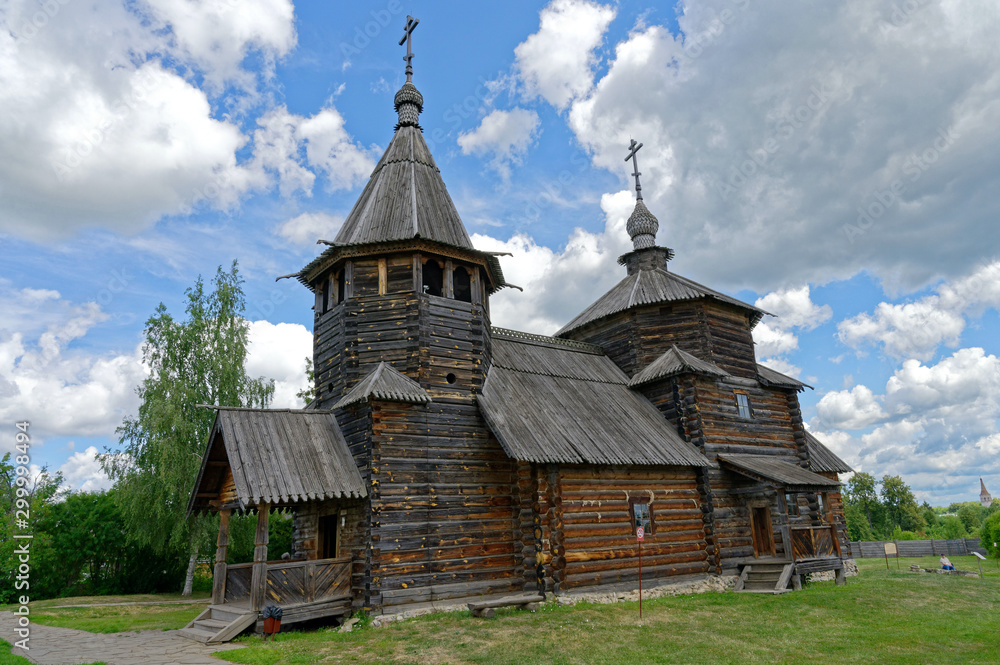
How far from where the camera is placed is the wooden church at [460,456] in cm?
1396

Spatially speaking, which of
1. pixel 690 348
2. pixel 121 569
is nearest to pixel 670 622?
pixel 690 348

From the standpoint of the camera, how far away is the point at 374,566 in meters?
13.7

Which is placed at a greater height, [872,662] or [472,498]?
[472,498]

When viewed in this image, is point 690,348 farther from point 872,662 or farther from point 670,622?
point 872,662

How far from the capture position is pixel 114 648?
11.5 metres

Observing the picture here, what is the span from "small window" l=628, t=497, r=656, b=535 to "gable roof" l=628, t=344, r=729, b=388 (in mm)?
4620

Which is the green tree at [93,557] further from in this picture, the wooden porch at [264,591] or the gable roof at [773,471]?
the gable roof at [773,471]

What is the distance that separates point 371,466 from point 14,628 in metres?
9.46

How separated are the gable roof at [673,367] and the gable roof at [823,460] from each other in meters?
8.99

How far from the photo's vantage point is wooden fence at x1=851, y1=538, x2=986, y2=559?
4125 cm

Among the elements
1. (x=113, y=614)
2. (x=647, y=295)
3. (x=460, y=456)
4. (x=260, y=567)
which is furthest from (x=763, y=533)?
(x=113, y=614)

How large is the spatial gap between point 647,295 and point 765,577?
10326 millimetres

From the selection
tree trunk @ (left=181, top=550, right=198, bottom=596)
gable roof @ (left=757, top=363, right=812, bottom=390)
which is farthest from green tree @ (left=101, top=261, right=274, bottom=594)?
gable roof @ (left=757, top=363, right=812, bottom=390)

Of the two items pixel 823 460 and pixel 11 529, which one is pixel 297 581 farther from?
pixel 823 460
